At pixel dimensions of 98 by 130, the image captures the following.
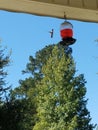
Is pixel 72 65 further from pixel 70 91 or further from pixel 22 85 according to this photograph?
pixel 22 85

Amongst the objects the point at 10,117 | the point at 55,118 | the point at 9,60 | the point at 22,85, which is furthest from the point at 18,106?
the point at 22,85

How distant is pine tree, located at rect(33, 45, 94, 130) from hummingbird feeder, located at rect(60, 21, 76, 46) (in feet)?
64.8

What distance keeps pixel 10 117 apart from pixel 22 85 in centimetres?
1353

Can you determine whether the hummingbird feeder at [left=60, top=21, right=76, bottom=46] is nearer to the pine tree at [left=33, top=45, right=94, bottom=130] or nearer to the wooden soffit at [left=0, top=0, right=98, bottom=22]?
the wooden soffit at [left=0, top=0, right=98, bottom=22]

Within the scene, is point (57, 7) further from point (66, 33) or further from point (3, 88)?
point (3, 88)

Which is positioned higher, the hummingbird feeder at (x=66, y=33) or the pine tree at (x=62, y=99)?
the pine tree at (x=62, y=99)

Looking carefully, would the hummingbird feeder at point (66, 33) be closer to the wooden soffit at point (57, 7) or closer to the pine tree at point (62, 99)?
the wooden soffit at point (57, 7)

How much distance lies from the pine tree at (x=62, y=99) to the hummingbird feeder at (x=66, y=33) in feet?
64.8

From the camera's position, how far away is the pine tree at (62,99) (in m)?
22.5

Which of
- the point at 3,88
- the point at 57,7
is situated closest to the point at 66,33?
the point at 57,7

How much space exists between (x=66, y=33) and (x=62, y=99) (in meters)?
20.8

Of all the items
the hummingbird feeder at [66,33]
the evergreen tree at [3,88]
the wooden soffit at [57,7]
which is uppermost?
the evergreen tree at [3,88]

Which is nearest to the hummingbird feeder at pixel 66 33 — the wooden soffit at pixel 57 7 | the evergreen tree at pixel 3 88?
the wooden soffit at pixel 57 7

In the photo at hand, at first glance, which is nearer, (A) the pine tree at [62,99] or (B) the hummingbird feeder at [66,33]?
(B) the hummingbird feeder at [66,33]
